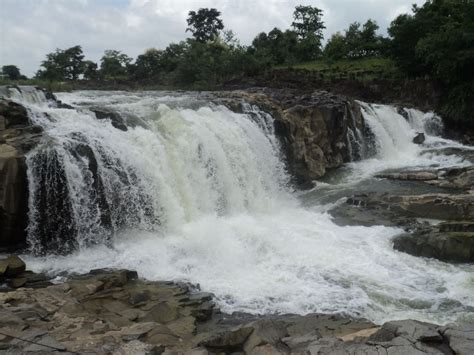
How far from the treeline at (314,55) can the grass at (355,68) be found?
0.72 metres

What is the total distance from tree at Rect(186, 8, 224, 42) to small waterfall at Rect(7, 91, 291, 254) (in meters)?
43.3

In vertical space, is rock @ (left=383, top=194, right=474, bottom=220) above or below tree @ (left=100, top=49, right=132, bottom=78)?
below

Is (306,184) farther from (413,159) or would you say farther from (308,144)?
(413,159)

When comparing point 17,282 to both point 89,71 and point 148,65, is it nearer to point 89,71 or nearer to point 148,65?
point 89,71

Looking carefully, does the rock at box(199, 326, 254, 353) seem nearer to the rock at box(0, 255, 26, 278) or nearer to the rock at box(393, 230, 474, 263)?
→ the rock at box(0, 255, 26, 278)

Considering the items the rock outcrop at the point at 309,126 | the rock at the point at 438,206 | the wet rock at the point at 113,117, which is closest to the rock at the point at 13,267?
the wet rock at the point at 113,117

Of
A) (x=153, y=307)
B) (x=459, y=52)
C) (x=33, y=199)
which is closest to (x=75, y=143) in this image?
(x=33, y=199)

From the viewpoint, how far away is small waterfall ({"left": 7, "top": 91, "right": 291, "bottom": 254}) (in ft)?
32.0

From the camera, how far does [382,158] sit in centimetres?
2128

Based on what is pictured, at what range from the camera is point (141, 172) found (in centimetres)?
1130

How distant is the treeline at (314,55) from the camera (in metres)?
25.4

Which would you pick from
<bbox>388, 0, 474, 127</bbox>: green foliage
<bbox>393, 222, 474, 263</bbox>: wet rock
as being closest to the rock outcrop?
<bbox>393, 222, 474, 263</bbox>: wet rock

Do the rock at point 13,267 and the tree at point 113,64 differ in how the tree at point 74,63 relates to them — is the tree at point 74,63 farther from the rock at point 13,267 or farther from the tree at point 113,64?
the rock at point 13,267

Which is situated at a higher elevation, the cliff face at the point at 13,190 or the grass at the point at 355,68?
the grass at the point at 355,68
